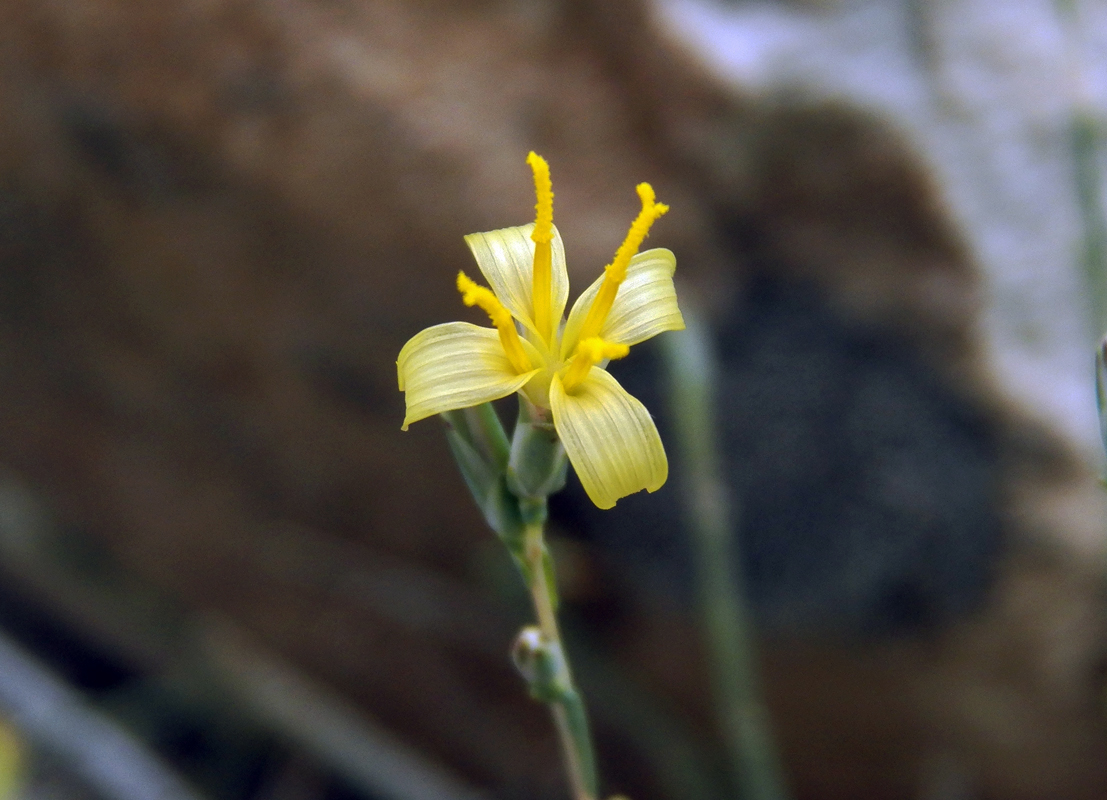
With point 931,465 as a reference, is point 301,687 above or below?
below

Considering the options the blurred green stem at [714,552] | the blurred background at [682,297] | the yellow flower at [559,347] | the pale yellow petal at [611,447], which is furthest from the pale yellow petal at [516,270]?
the blurred background at [682,297]

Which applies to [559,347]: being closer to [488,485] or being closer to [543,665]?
[488,485]

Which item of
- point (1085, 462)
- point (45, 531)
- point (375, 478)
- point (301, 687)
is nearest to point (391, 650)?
point (301, 687)

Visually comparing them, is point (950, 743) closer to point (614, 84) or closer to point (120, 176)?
point (614, 84)

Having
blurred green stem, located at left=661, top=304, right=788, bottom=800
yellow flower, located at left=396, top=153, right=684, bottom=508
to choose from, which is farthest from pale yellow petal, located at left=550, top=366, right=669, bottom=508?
blurred green stem, located at left=661, top=304, right=788, bottom=800

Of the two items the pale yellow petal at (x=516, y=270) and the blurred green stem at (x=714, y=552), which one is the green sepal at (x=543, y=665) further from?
the blurred green stem at (x=714, y=552)

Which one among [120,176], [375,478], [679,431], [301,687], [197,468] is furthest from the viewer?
[301,687]

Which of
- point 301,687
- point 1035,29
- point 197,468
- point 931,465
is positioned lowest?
point 301,687
